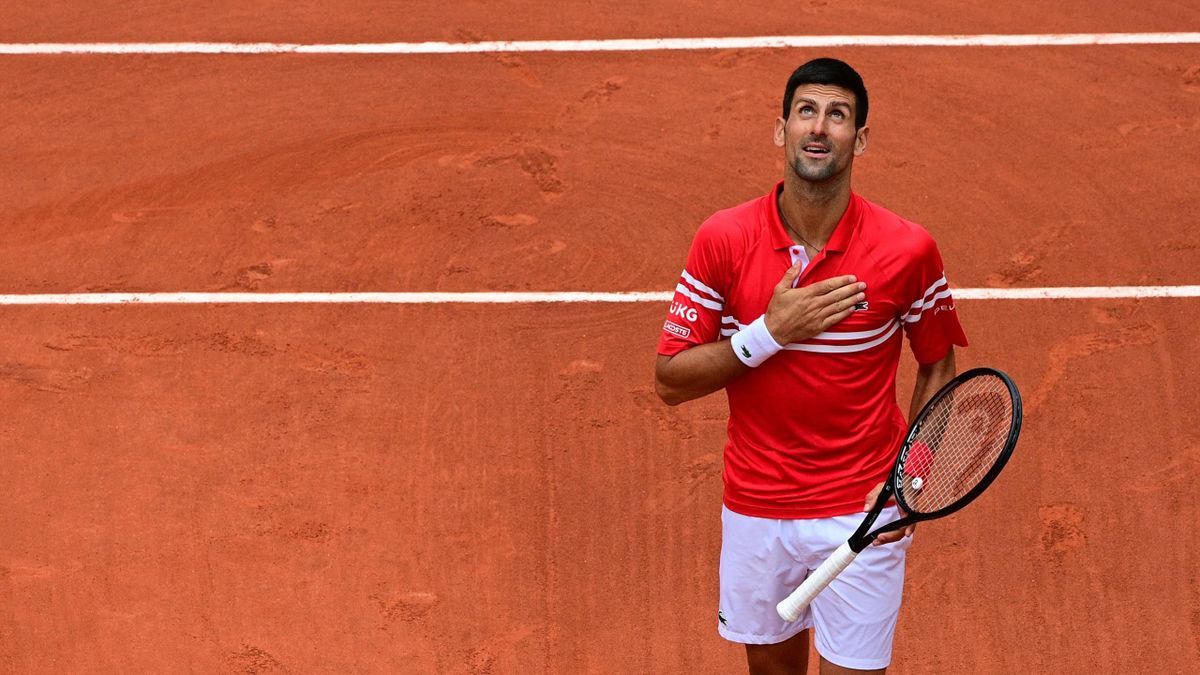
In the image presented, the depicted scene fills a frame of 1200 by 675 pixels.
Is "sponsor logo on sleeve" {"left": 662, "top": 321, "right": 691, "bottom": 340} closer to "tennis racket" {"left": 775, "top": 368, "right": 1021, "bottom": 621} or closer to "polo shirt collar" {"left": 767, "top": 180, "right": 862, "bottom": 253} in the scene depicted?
"polo shirt collar" {"left": 767, "top": 180, "right": 862, "bottom": 253}

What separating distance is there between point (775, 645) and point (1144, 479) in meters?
3.01

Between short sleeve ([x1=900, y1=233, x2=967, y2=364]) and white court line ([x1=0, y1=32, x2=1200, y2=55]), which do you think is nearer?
short sleeve ([x1=900, y1=233, x2=967, y2=364])

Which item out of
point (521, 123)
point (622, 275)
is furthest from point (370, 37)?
point (622, 275)

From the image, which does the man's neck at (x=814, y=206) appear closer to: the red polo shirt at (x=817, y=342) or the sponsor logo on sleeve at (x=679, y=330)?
the red polo shirt at (x=817, y=342)

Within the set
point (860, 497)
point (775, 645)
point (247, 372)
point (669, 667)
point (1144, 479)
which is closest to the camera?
point (860, 497)

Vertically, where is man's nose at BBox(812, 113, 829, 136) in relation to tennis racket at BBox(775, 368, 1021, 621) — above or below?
above

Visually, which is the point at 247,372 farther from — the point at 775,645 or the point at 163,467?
the point at 775,645

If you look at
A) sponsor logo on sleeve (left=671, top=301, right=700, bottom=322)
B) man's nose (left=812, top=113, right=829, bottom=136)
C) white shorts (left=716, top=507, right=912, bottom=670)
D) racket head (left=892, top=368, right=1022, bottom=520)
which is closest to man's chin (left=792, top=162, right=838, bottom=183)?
man's nose (left=812, top=113, right=829, bottom=136)

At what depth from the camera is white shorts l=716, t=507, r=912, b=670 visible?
5293mm

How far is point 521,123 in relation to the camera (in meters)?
9.73

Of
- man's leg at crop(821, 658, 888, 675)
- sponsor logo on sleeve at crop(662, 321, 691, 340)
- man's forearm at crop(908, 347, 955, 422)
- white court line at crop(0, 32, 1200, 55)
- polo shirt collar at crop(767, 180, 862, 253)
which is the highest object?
white court line at crop(0, 32, 1200, 55)

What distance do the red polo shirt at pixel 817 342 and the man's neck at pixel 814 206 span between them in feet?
0.15

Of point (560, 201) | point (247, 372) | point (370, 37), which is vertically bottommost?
point (247, 372)

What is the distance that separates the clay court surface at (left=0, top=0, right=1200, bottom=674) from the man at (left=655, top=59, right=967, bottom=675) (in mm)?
2021
